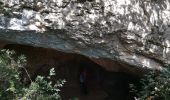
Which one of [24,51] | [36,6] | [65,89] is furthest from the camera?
[65,89]

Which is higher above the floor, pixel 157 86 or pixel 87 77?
pixel 157 86

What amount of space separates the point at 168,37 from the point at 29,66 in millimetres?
3396

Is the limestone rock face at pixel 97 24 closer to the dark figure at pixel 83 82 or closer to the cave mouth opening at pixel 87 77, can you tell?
the cave mouth opening at pixel 87 77

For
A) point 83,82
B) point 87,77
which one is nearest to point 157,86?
point 83,82

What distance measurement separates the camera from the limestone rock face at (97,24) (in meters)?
5.72

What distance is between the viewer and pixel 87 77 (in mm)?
8906

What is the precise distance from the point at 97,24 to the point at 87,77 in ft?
11.1

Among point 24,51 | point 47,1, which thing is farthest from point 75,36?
point 24,51

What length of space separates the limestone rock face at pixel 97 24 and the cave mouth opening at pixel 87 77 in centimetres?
221

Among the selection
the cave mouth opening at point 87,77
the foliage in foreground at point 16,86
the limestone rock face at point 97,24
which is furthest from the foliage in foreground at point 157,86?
the cave mouth opening at point 87,77

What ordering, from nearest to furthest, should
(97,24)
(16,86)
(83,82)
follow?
(97,24)
(16,86)
(83,82)

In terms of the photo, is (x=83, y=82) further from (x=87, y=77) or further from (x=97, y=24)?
(x=97, y=24)

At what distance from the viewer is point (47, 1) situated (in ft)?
18.7

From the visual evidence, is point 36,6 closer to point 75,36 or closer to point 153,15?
point 75,36
